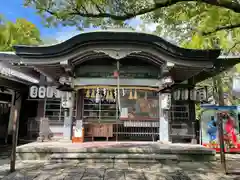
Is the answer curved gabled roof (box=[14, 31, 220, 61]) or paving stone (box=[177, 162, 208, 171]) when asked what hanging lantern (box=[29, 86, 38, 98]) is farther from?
paving stone (box=[177, 162, 208, 171])

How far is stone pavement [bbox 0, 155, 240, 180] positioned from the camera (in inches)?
200

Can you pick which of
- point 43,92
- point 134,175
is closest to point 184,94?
point 134,175

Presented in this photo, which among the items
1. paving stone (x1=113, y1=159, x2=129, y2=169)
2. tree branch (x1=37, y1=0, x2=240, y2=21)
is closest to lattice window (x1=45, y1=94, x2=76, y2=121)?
paving stone (x1=113, y1=159, x2=129, y2=169)

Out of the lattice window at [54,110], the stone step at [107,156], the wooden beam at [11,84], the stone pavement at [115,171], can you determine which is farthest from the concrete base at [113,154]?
the wooden beam at [11,84]

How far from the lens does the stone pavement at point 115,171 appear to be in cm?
507

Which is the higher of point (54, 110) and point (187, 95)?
point (187, 95)

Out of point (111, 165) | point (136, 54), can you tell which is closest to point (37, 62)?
point (136, 54)

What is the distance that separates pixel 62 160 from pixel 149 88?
15.0 ft

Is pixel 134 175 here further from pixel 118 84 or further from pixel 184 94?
pixel 184 94

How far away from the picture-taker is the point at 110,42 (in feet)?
23.6

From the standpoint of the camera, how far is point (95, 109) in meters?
9.42

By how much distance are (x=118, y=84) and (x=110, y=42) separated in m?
2.02

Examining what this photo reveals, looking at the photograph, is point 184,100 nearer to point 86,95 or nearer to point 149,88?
point 149,88

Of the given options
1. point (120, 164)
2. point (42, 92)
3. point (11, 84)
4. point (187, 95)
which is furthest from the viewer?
Answer: point (11, 84)
